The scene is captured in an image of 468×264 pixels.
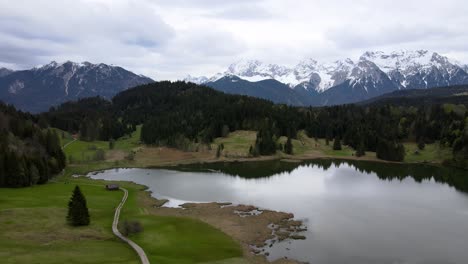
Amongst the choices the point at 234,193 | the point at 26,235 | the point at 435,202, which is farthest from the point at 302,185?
the point at 26,235

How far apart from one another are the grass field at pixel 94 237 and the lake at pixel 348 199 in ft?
34.0

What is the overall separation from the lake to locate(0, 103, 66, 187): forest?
53.6ft

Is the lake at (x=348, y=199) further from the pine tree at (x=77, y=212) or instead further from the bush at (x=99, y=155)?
the pine tree at (x=77, y=212)

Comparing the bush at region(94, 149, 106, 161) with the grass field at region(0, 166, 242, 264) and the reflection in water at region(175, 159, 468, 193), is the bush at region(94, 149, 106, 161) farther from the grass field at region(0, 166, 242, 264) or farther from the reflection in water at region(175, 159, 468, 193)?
the grass field at region(0, 166, 242, 264)

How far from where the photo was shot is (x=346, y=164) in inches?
6476

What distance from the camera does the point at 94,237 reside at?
59.8m

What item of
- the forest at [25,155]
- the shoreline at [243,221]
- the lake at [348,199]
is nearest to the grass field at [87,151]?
the lake at [348,199]

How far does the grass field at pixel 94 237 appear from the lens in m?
50.2

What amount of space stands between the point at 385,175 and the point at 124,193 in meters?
82.8

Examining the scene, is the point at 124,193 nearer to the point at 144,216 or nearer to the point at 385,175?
the point at 144,216

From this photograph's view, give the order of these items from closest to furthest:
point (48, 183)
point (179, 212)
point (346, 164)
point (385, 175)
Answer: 1. point (179, 212)
2. point (48, 183)
3. point (385, 175)
4. point (346, 164)

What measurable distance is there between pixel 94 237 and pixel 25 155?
5705 cm

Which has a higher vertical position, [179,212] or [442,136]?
[442,136]

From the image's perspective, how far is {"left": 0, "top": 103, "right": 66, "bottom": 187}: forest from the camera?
9731 centimetres
